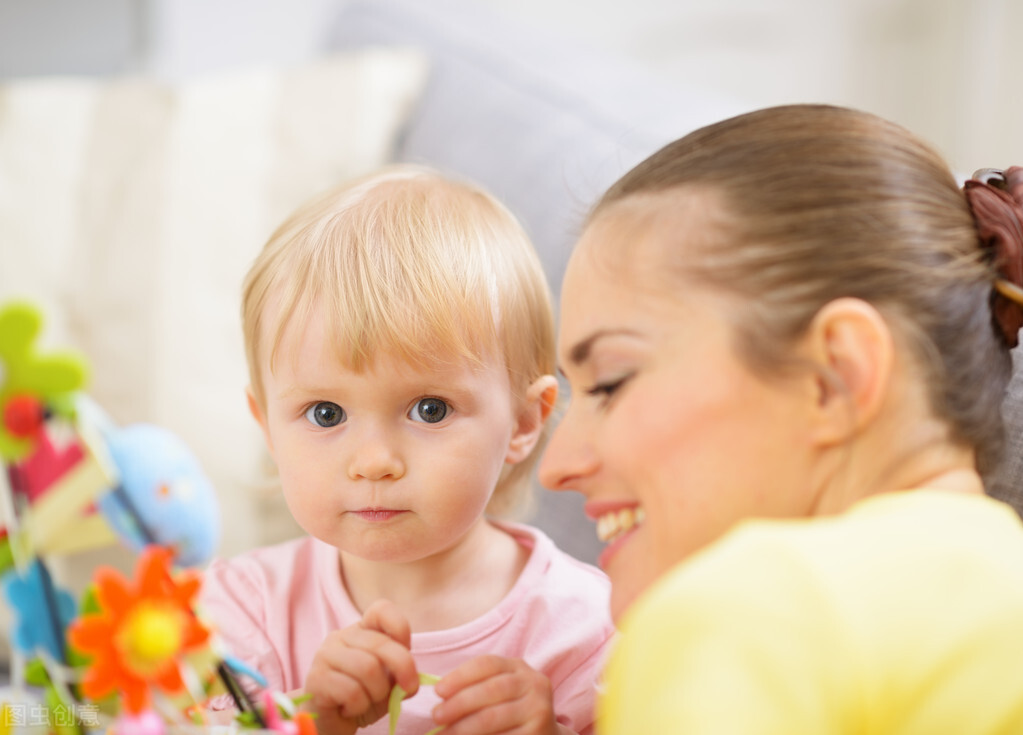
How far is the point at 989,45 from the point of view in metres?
2.23

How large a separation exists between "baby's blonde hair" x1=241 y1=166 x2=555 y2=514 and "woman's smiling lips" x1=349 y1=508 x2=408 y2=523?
0.40 ft

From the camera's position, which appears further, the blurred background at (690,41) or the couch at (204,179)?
the blurred background at (690,41)

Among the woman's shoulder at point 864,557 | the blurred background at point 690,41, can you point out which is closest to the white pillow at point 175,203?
the blurred background at point 690,41

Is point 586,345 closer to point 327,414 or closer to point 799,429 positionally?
point 799,429

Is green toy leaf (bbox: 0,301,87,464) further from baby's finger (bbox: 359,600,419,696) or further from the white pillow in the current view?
the white pillow

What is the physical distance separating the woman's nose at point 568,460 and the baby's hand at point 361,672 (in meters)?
Answer: 0.19

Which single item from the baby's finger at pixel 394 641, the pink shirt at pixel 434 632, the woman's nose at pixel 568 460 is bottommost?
the pink shirt at pixel 434 632

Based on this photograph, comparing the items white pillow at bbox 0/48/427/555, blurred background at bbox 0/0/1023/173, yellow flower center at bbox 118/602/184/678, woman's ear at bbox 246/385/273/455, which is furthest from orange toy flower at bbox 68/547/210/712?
blurred background at bbox 0/0/1023/173

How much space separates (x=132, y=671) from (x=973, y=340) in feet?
1.73

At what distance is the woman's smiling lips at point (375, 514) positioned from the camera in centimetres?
85

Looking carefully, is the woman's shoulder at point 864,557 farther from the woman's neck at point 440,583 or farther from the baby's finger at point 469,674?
the woman's neck at point 440,583

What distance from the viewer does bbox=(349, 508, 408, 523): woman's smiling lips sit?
0.85 m

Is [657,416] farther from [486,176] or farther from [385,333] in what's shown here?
[486,176]

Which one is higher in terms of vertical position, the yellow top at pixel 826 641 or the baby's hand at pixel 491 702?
the yellow top at pixel 826 641
